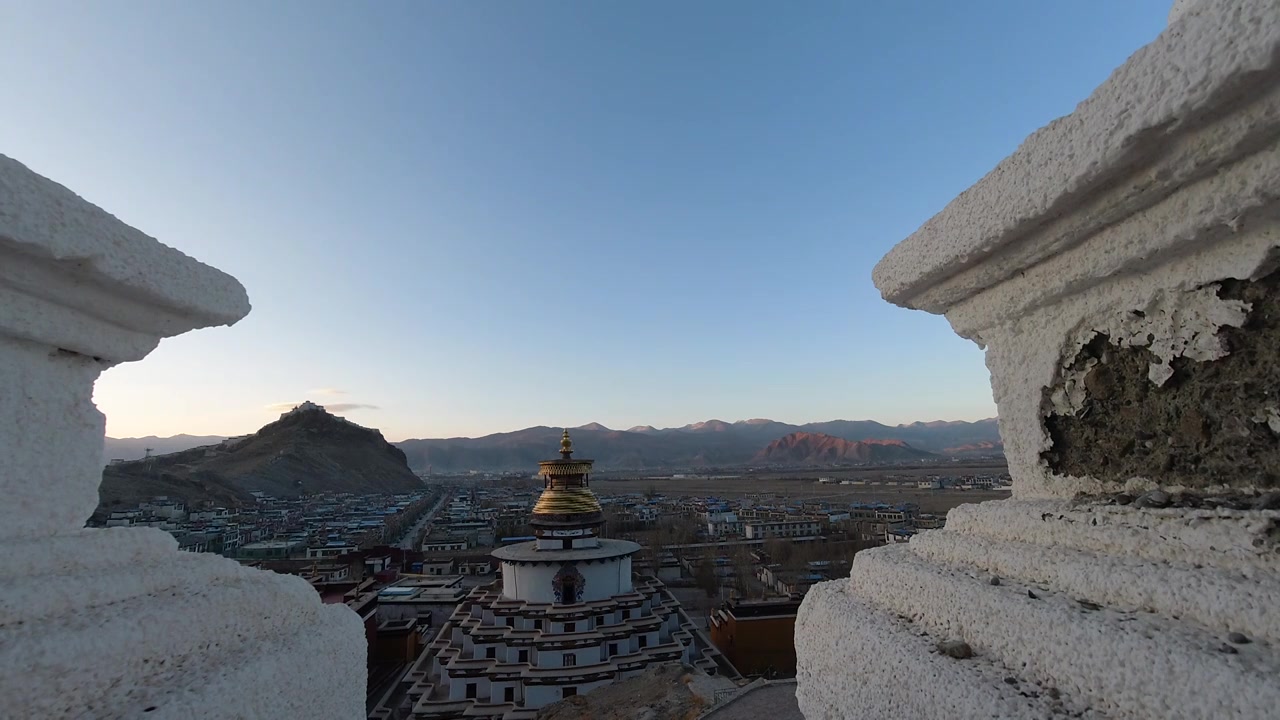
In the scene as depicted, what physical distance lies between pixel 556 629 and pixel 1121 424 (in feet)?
42.0

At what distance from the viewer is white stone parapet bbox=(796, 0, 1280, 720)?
1126mm

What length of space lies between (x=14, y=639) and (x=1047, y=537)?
222 cm

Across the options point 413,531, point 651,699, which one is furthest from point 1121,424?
point 413,531

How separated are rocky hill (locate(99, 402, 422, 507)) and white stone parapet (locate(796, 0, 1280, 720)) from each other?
63726mm

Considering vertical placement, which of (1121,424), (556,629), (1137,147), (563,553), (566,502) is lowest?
(556,629)

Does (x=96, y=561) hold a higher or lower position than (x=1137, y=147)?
lower

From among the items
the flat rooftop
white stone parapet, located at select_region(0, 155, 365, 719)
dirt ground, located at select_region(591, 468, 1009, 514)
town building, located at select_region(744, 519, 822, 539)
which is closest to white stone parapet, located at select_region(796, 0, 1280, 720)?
white stone parapet, located at select_region(0, 155, 365, 719)

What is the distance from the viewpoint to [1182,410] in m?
1.46

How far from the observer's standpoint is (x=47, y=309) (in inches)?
60.2

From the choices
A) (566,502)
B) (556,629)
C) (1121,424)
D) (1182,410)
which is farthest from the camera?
(566,502)

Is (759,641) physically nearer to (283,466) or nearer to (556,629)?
(556,629)

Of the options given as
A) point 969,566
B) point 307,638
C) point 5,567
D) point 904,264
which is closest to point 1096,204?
point 904,264

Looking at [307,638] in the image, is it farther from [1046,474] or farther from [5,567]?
[1046,474]

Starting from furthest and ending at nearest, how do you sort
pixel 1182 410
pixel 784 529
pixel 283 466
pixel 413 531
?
pixel 283 466
pixel 413 531
pixel 784 529
pixel 1182 410
